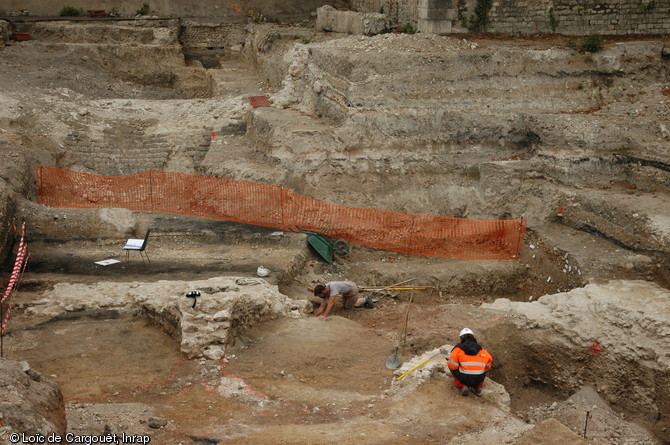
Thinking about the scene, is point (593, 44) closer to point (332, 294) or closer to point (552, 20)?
point (552, 20)

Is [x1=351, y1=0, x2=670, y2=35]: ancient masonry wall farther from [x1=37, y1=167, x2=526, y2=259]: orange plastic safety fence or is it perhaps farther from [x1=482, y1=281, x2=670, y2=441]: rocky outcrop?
[x1=482, y1=281, x2=670, y2=441]: rocky outcrop

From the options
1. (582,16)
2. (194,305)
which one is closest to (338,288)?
(194,305)

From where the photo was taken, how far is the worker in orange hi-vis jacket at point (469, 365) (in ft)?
31.3

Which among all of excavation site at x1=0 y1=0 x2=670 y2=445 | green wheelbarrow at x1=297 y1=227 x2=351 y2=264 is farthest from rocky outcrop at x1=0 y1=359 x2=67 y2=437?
green wheelbarrow at x1=297 y1=227 x2=351 y2=264

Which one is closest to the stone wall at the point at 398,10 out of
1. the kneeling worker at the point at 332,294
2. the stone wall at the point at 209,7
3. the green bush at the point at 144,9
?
the stone wall at the point at 209,7

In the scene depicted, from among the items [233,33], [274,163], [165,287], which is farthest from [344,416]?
[233,33]

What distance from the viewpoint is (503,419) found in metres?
9.15

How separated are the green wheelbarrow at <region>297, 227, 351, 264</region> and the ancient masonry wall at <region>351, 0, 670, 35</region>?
8395 millimetres

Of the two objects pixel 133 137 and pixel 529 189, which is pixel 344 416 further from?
pixel 133 137

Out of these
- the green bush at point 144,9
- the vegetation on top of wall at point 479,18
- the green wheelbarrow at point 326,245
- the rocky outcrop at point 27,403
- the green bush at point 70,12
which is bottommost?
the green wheelbarrow at point 326,245

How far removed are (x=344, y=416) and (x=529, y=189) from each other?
9.12m

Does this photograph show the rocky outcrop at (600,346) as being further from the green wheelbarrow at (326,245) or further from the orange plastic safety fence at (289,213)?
the green wheelbarrow at (326,245)

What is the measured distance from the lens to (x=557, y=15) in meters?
20.5

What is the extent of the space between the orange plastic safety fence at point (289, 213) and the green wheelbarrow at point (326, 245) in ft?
1.21
